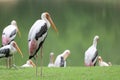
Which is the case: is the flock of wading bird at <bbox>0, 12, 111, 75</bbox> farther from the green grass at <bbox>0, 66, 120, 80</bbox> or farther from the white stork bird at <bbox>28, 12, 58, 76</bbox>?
the green grass at <bbox>0, 66, 120, 80</bbox>

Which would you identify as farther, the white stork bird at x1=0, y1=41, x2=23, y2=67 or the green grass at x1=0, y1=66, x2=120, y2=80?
the white stork bird at x1=0, y1=41, x2=23, y2=67

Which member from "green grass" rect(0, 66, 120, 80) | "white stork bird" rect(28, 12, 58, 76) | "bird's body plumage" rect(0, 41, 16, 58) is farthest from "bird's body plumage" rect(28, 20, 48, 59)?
"bird's body plumage" rect(0, 41, 16, 58)

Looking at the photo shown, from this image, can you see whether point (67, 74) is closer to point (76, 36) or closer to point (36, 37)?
point (36, 37)

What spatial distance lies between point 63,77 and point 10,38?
402 centimetres

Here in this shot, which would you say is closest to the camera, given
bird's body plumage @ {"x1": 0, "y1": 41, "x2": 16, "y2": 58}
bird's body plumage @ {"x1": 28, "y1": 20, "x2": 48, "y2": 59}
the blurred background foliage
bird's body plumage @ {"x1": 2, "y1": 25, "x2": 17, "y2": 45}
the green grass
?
bird's body plumage @ {"x1": 28, "y1": 20, "x2": 48, "y2": 59}

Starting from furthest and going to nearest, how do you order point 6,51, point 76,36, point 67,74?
point 76,36
point 6,51
point 67,74

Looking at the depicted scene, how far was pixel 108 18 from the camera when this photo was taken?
162 ft

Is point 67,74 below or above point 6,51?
below

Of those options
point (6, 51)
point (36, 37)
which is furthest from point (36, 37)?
point (6, 51)

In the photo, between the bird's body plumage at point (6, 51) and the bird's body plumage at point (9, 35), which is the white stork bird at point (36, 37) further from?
the bird's body plumage at point (9, 35)

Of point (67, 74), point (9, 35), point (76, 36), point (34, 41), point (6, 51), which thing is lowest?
point (67, 74)

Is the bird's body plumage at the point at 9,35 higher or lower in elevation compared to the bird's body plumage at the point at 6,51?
higher

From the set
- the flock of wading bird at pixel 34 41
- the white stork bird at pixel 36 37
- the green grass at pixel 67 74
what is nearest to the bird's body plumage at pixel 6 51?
the flock of wading bird at pixel 34 41

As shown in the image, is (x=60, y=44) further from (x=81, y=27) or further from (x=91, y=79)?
(x=91, y=79)
